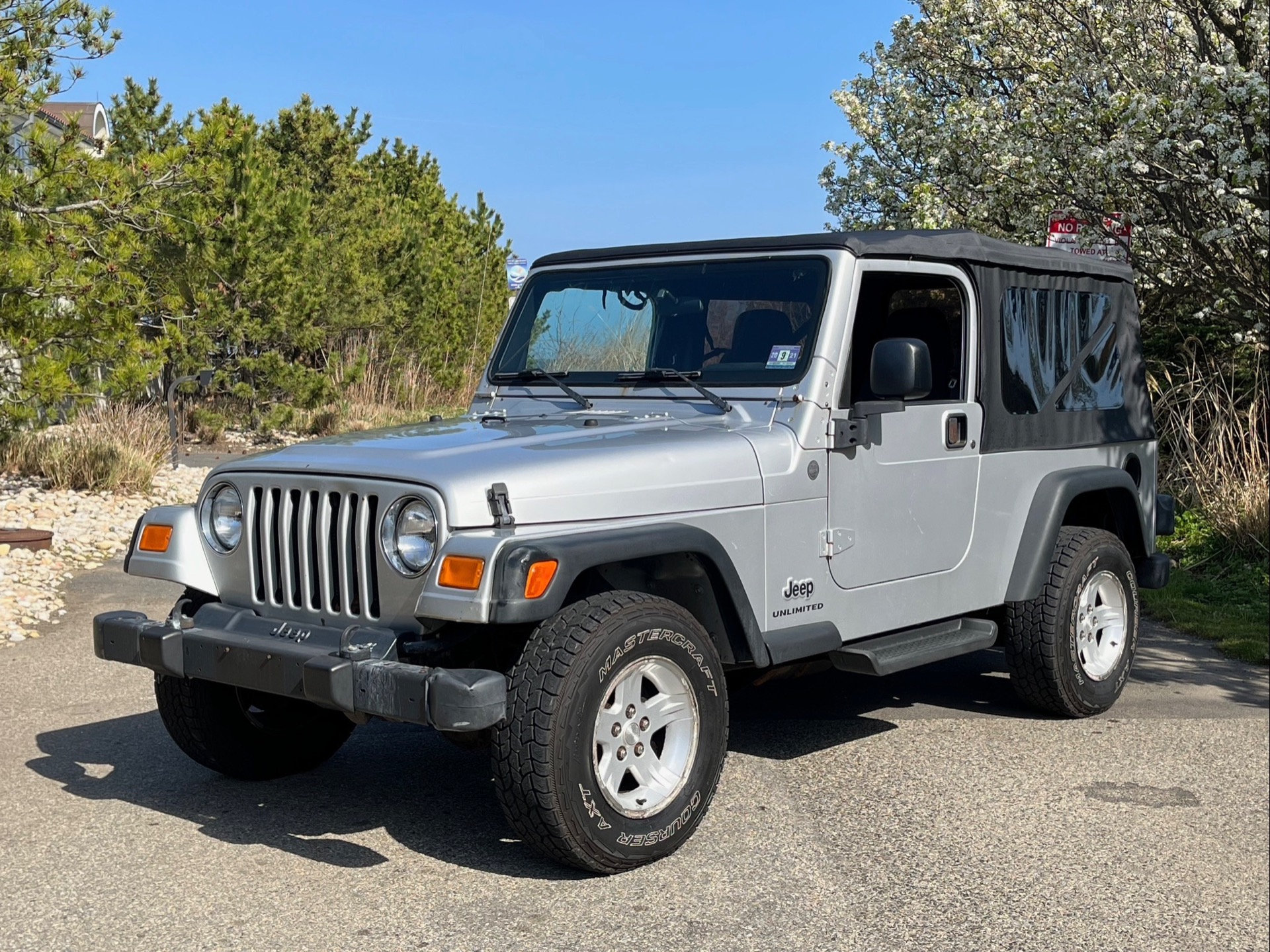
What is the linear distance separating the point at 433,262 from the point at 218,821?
18103 millimetres

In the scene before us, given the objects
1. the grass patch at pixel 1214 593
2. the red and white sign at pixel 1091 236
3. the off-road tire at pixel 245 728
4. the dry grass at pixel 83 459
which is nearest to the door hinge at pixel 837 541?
the off-road tire at pixel 245 728

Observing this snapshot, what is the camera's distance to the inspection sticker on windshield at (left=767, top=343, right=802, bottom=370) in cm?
515

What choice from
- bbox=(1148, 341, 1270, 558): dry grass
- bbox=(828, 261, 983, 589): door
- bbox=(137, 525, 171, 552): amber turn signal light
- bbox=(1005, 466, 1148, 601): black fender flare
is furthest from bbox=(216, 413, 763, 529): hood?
bbox=(1148, 341, 1270, 558): dry grass

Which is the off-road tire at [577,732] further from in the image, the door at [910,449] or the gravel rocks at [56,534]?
the gravel rocks at [56,534]

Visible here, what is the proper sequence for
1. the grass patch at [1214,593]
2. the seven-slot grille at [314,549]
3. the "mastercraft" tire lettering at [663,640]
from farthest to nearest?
the grass patch at [1214,593] → the seven-slot grille at [314,549] → the "mastercraft" tire lettering at [663,640]

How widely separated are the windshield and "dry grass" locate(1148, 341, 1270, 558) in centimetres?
597

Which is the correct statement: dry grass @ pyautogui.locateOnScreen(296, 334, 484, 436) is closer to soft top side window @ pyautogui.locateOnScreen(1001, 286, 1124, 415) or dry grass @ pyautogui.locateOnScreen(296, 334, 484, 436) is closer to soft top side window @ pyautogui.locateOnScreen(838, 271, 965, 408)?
soft top side window @ pyautogui.locateOnScreen(1001, 286, 1124, 415)

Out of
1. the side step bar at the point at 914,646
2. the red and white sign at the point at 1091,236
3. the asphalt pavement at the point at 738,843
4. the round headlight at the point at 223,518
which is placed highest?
the red and white sign at the point at 1091,236

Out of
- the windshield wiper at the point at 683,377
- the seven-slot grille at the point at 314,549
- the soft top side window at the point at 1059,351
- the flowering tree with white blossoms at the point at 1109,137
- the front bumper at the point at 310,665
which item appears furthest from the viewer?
the flowering tree with white blossoms at the point at 1109,137

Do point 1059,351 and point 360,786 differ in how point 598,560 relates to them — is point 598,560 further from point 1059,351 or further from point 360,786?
point 1059,351

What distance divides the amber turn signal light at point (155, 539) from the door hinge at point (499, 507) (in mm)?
1333

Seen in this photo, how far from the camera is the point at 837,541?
5.08 metres

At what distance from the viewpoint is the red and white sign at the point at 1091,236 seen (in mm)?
10602

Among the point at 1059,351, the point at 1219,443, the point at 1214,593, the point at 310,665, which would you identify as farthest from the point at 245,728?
Result: the point at 1219,443
